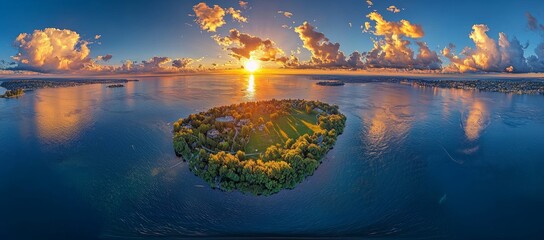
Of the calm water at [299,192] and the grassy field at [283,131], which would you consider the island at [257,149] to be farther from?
the calm water at [299,192]

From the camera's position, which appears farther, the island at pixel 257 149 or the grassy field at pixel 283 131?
the grassy field at pixel 283 131

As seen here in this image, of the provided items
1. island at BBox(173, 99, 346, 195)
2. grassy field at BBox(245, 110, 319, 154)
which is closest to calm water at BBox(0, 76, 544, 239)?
island at BBox(173, 99, 346, 195)

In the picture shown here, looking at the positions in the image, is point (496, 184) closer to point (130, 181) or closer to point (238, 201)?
point (238, 201)

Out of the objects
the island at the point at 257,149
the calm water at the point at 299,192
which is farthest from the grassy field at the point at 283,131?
the calm water at the point at 299,192

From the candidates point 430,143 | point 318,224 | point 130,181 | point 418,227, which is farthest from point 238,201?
point 430,143

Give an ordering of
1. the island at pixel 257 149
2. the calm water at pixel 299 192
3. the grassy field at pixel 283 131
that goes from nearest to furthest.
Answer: the calm water at pixel 299 192 < the island at pixel 257 149 < the grassy field at pixel 283 131

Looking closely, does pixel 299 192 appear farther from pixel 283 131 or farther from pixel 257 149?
pixel 283 131

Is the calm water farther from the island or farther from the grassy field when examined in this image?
the grassy field

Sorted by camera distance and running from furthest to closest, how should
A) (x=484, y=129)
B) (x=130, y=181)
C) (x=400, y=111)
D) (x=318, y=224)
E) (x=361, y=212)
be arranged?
(x=400, y=111) < (x=484, y=129) < (x=130, y=181) < (x=361, y=212) < (x=318, y=224)
